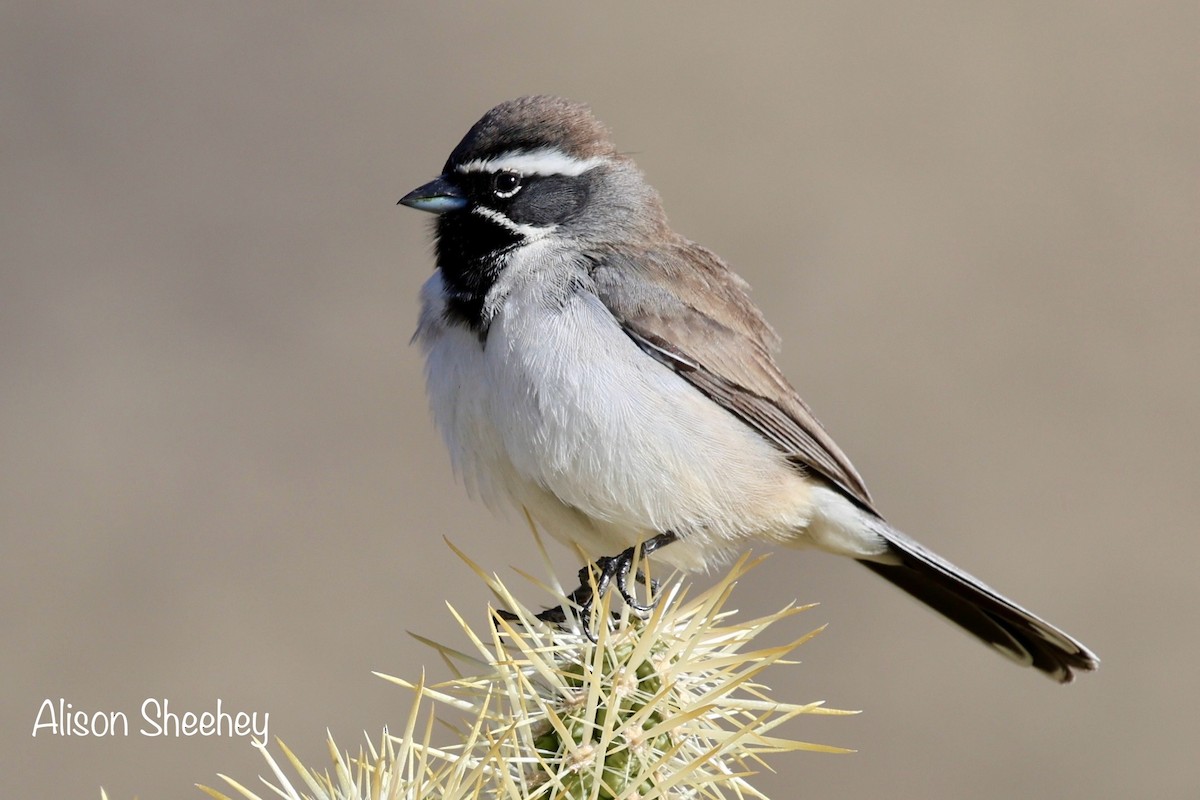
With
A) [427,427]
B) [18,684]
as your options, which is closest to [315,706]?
[18,684]

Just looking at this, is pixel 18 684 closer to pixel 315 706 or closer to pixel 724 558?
pixel 315 706

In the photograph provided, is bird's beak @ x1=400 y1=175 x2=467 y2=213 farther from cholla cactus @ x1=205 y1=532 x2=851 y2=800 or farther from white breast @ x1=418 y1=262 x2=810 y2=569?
cholla cactus @ x1=205 y1=532 x2=851 y2=800

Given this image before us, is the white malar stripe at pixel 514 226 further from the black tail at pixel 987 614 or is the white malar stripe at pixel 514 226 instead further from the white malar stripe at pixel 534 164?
the black tail at pixel 987 614

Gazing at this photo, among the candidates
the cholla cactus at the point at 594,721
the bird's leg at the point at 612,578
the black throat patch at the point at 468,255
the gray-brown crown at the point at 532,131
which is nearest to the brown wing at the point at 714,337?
the black throat patch at the point at 468,255

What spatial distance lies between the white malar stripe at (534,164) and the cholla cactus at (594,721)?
2188mm

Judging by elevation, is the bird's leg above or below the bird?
below

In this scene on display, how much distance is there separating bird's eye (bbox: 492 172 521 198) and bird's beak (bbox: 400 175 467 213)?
13 centimetres

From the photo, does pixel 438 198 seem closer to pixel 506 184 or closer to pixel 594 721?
pixel 506 184

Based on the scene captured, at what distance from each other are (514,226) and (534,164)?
25cm

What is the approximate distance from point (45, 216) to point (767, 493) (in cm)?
814

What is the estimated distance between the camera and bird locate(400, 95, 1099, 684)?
4578 millimetres

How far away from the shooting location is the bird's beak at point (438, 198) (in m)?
4.86

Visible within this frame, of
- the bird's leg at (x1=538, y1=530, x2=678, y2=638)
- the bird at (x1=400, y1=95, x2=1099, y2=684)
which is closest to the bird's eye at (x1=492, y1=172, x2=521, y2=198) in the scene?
the bird at (x1=400, y1=95, x2=1099, y2=684)

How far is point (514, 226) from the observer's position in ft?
16.3
